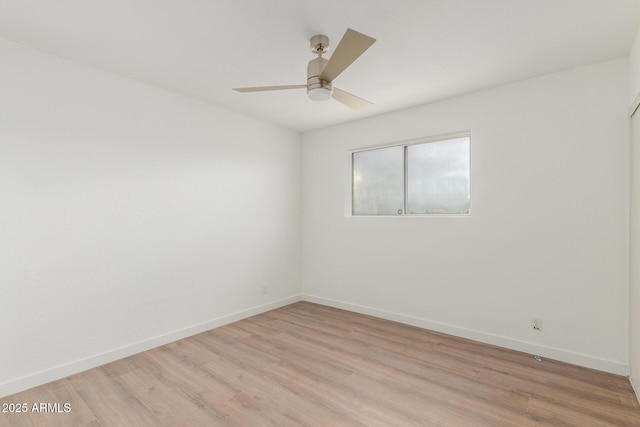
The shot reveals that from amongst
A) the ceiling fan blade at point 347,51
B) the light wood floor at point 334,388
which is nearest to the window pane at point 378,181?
the light wood floor at point 334,388

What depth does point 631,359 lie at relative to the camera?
233 cm

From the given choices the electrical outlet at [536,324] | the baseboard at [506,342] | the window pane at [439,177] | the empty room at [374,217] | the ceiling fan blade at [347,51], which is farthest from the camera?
the window pane at [439,177]

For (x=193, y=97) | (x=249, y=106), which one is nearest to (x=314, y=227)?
(x=249, y=106)

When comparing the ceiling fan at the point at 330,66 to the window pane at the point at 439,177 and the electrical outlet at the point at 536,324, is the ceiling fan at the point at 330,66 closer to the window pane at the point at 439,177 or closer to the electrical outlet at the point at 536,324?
the window pane at the point at 439,177

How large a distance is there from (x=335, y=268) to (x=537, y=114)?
2.85m

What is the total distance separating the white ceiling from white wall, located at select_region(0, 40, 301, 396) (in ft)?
1.14

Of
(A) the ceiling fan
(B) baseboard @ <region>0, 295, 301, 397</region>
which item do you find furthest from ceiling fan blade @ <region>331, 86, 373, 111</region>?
(B) baseboard @ <region>0, 295, 301, 397</region>

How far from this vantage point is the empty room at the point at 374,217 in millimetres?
2004

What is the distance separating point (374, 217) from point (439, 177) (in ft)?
2.96

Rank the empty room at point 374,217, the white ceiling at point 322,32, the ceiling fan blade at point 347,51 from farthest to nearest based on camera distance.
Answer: the empty room at point 374,217
the white ceiling at point 322,32
the ceiling fan blade at point 347,51

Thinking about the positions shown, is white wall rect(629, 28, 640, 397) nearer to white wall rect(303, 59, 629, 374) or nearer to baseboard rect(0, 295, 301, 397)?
white wall rect(303, 59, 629, 374)

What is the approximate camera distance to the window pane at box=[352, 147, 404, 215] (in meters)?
3.84

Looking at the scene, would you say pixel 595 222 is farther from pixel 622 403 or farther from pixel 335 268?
pixel 335 268

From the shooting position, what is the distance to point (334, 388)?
2.26 meters
